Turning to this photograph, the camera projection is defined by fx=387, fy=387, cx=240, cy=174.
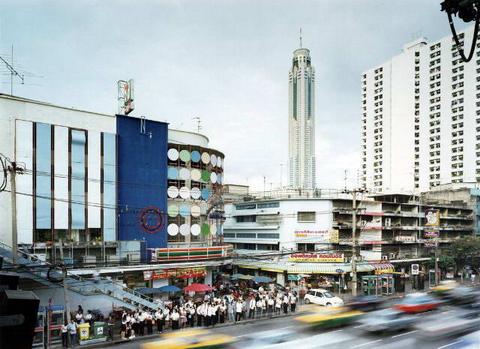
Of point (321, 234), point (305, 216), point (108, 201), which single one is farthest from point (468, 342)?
point (305, 216)

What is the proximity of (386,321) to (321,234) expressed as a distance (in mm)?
33780

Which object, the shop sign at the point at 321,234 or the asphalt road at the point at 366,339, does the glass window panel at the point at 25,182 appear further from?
Answer: the shop sign at the point at 321,234

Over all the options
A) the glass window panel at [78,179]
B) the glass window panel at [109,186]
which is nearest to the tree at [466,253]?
the glass window panel at [109,186]

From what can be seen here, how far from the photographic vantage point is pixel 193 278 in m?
33.8

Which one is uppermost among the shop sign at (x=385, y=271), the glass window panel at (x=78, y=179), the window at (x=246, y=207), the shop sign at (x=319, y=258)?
the glass window panel at (x=78, y=179)

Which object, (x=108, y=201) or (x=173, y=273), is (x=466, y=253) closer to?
(x=173, y=273)

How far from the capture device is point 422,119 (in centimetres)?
9062

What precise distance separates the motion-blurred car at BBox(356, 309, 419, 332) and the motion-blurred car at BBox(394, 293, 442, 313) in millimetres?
215

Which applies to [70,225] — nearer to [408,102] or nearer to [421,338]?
[421,338]

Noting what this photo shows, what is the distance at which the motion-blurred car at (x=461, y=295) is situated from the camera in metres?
10.1

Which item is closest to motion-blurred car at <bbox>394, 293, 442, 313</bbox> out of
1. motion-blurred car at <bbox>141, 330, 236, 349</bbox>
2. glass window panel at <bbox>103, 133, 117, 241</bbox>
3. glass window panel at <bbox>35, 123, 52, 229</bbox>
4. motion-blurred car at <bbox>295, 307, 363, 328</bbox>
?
motion-blurred car at <bbox>295, 307, 363, 328</bbox>

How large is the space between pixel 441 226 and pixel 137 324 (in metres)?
48.2

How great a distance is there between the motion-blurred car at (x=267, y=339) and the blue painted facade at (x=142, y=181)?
25.7 m

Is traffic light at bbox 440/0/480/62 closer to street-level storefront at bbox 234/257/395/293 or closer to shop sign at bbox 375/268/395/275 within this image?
street-level storefront at bbox 234/257/395/293
